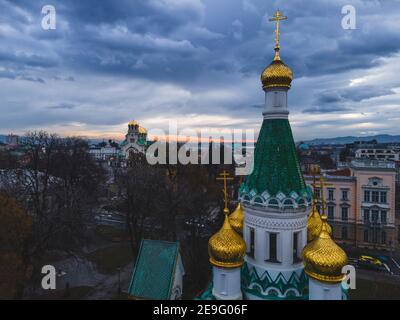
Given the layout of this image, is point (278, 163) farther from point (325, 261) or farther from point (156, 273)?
point (156, 273)

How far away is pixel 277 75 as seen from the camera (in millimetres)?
8805

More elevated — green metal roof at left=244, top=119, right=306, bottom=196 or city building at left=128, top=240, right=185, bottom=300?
green metal roof at left=244, top=119, right=306, bottom=196

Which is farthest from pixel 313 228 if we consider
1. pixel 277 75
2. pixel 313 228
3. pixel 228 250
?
pixel 277 75

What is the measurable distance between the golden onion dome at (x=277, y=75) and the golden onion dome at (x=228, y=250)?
16.2 feet

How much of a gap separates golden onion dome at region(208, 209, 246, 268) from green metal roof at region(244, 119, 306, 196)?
170 centimetres

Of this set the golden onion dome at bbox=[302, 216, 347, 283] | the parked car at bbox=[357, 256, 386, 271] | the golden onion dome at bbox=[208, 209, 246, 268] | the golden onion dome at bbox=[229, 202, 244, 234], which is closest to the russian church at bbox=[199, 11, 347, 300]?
the golden onion dome at bbox=[208, 209, 246, 268]

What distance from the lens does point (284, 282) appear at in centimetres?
854

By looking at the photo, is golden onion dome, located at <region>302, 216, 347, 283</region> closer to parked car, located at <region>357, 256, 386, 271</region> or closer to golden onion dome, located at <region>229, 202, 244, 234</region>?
golden onion dome, located at <region>229, 202, 244, 234</region>

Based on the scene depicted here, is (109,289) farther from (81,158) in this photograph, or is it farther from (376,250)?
(376,250)

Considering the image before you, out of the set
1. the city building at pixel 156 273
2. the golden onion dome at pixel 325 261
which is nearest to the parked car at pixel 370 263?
the city building at pixel 156 273

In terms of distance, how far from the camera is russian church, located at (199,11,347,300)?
8.59 meters

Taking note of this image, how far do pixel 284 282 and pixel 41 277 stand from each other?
16.3 metres

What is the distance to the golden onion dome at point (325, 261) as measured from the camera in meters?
7.51
